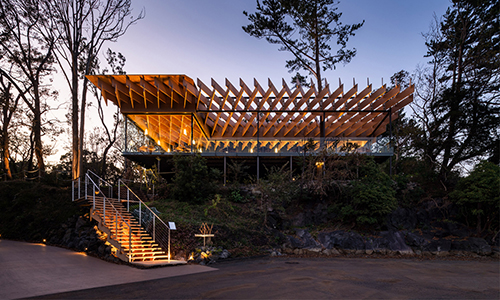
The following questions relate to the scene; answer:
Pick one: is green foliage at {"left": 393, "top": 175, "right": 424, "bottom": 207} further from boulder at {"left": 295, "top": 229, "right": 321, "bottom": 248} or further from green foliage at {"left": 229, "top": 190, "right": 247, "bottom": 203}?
green foliage at {"left": 229, "top": 190, "right": 247, "bottom": 203}

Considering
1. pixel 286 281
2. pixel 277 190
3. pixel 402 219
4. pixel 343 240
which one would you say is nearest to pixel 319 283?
pixel 286 281

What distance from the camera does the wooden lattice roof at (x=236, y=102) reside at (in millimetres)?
17438

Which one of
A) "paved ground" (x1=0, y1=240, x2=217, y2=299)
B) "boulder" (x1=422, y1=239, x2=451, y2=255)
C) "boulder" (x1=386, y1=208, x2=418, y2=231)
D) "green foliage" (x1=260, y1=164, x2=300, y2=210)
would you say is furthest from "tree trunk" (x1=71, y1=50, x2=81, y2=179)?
"boulder" (x1=422, y1=239, x2=451, y2=255)

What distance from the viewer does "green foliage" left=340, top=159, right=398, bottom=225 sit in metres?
13.0

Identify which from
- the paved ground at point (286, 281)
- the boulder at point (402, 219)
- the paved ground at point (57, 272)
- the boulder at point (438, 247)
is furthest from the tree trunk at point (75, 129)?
the boulder at point (438, 247)

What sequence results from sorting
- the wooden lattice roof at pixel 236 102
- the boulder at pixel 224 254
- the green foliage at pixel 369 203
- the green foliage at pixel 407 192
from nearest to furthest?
the boulder at pixel 224 254, the green foliage at pixel 369 203, the green foliage at pixel 407 192, the wooden lattice roof at pixel 236 102

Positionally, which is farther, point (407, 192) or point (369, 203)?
point (407, 192)

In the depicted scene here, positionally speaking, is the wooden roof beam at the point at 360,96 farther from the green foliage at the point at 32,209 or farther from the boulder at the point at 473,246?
the green foliage at the point at 32,209

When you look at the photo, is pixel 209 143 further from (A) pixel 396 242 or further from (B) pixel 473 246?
(B) pixel 473 246

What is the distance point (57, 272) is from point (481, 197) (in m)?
15.4

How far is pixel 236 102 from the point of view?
19.0 m

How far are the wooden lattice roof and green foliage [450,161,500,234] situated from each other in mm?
6861

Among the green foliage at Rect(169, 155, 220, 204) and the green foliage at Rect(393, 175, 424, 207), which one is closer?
→ the green foliage at Rect(169, 155, 220, 204)

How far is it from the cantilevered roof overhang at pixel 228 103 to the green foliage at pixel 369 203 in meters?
6.80
